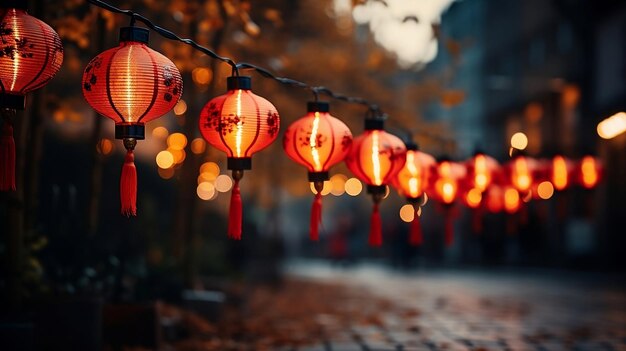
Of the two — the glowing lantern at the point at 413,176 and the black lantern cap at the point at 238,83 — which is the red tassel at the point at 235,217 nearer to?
the black lantern cap at the point at 238,83

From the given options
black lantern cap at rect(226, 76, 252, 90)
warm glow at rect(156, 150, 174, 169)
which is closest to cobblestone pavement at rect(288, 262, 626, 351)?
black lantern cap at rect(226, 76, 252, 90)

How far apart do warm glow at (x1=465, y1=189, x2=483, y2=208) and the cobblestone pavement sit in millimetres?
2009

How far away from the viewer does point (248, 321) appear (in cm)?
1433

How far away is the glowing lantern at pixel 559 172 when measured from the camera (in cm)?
1695

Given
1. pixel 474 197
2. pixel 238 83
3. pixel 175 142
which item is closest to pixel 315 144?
pixel 238 83

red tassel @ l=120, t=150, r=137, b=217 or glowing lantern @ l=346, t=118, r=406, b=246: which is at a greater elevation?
glowing lantern @ l=346, t=118, r=406, b=246

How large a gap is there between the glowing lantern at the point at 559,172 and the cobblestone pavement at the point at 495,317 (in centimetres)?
249

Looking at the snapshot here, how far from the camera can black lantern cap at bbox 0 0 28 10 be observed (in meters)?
5.91

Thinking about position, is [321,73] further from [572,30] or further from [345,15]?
[572,30]

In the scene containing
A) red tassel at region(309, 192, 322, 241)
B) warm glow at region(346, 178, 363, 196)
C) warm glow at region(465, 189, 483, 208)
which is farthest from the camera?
warm glow at region(346, 178, 363, 196)

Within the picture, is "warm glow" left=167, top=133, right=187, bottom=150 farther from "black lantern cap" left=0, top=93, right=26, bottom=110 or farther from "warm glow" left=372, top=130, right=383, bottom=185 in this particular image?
"black lantern cap" left=0, top=93, right=26, bottom=110

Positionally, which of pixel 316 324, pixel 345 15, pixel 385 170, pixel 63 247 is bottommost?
pixel 316 324

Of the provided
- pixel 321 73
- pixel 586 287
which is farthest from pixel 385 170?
pixel 586 287

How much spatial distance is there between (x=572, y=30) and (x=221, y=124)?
2539 centimetres
